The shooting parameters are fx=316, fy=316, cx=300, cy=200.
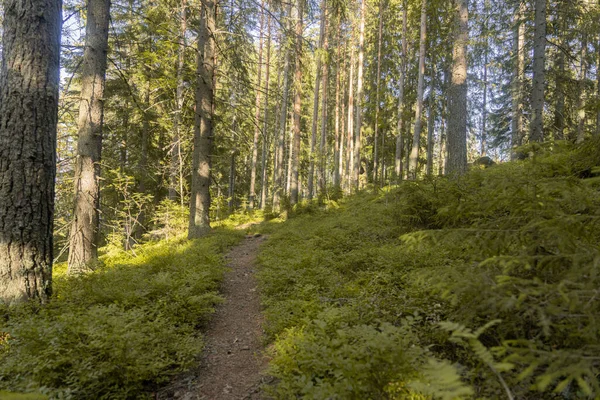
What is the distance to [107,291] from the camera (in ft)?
15.9

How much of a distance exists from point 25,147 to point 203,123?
22.9 ft

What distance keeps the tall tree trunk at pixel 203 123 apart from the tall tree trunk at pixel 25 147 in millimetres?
6496

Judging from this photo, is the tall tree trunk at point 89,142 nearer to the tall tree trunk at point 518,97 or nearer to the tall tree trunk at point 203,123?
the tall tree trunk at point 203,123

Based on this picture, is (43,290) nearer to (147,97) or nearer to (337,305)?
(337,305)

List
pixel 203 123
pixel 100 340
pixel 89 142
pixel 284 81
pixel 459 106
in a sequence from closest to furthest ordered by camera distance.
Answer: pixel 100 340 → pixel 89 142 → pixel 459 106 → pixel 203 123 → pixel 284 81

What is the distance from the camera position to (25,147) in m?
4.31

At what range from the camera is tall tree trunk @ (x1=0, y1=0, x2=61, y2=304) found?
4.25 meters

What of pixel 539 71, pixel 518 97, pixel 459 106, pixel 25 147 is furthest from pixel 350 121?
pixel 25 147

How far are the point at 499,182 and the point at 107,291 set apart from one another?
542 centimetres

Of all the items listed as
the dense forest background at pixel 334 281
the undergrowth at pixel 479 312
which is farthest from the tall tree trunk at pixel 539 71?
the undergrowth at pixel 479 312

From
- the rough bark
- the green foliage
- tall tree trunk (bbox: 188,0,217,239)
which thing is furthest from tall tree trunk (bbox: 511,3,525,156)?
the green foliage

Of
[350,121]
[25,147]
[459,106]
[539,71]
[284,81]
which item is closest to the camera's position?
[25,147]

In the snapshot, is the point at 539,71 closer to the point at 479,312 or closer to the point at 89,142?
the point at 479,312

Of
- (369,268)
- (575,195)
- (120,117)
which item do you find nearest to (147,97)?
(120,117)
